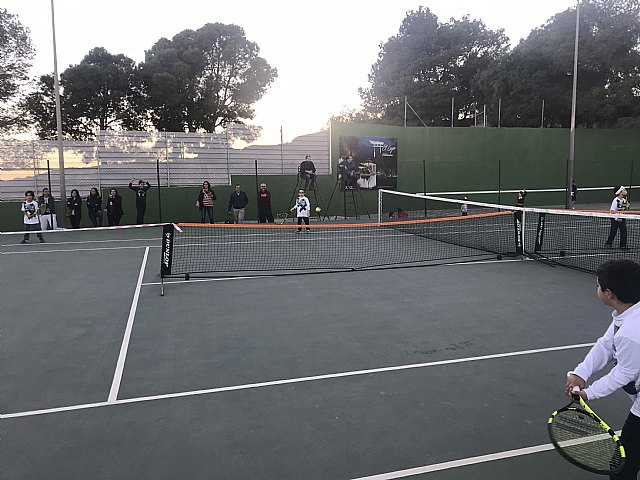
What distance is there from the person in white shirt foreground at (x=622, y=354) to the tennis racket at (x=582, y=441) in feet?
0.39

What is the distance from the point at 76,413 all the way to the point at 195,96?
4253cm

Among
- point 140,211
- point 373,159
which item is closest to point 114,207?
point 140,211

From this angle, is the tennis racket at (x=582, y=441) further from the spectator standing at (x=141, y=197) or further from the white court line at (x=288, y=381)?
the spectator standing at (x=141, y=197)

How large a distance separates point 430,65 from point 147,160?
40757mm

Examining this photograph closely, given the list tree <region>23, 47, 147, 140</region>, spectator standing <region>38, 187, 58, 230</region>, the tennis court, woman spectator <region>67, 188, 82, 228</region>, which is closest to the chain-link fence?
spectator standing <region>38, 187, 58, 230</region>

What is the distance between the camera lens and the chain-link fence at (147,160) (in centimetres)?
2222

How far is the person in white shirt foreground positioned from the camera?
286 cm

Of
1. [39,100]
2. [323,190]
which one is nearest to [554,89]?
[323,190]

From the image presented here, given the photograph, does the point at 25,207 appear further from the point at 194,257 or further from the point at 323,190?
the point at 323,190

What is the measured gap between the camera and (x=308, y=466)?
4.05 metres

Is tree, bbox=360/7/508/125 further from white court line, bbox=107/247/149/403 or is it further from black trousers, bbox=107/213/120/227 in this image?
white court line, bbox=107/247/149/403

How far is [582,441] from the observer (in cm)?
334

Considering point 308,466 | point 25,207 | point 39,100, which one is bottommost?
point 308,466

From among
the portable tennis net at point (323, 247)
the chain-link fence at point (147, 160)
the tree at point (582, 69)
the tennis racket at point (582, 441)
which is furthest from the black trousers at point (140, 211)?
the tree at point (582, 69)
